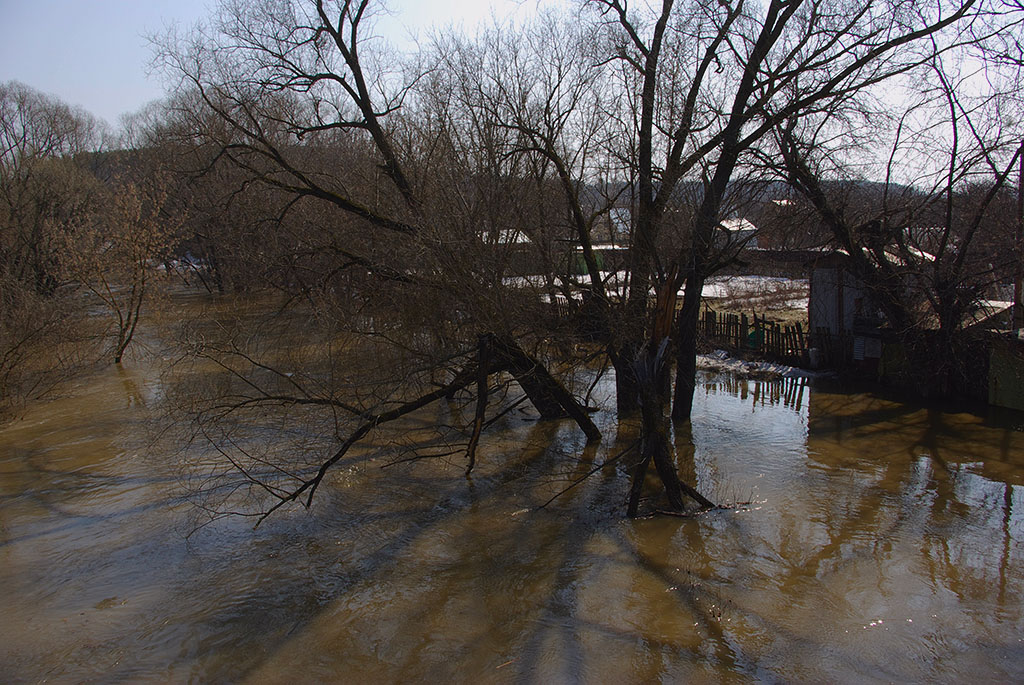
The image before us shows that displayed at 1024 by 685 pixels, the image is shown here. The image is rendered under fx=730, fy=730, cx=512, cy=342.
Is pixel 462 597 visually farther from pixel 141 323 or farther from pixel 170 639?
pixel 141 323

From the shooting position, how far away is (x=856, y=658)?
6.26 metres

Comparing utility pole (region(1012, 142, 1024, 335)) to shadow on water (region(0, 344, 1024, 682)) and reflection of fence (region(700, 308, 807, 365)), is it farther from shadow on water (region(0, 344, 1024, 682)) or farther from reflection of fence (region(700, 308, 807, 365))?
reflection of fence (region(700, 308, 807, 365))

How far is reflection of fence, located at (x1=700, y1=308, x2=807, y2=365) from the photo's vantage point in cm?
1777

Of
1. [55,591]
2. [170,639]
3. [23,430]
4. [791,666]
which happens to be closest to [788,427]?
[791,666]

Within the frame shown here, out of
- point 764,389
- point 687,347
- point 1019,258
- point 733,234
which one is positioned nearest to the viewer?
point 1019,258

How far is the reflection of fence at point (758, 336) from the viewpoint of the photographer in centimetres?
1777

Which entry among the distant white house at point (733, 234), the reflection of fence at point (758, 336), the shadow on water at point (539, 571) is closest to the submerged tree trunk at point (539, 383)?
the shadow on water at point (539, 571)

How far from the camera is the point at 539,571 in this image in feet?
26.5

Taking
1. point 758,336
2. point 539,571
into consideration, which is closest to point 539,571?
point 539,571

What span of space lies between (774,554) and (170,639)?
21.0 feet

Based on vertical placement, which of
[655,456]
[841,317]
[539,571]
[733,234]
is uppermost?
[733,234]

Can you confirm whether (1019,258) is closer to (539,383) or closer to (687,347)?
(687,347)

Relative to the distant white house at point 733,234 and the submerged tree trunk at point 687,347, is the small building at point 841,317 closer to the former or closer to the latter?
the distant white house at point 733,234

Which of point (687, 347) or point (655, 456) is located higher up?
point (687, 347)
